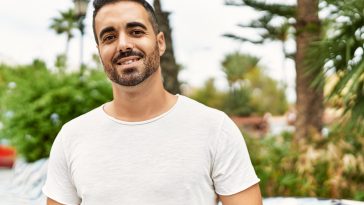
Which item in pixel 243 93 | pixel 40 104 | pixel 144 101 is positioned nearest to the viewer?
pixel 144 101

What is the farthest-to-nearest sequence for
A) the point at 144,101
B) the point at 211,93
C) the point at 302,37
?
the point at 211,93 → the point at 302,37 → the point at 144,101

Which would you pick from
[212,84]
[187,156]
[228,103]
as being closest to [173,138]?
[187,156]

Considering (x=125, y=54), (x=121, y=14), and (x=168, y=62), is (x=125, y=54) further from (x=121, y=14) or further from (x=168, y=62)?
(x=168, y=62)

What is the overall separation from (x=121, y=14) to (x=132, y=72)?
0.61 feet

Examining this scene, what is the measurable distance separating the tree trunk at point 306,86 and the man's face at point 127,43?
288 inches

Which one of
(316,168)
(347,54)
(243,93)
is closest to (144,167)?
(347,54)

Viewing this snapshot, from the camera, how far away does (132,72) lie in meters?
1.68

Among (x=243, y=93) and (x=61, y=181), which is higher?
(x=61, y=181)

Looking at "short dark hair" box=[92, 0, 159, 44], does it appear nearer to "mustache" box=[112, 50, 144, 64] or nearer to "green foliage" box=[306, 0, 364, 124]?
"mustache" box=[112, 50, 144, 64]

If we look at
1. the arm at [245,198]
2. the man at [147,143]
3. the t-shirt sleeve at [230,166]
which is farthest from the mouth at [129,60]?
the arm at [245,198]

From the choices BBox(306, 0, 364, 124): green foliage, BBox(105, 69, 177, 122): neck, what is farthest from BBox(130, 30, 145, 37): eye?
BBox(306, 0, 364, 124): green foliage

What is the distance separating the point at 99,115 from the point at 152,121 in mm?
196

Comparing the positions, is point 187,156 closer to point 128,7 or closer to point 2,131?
point 128,7

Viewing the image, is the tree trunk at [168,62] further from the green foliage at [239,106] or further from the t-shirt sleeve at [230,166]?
the green foliage at [239,106]
